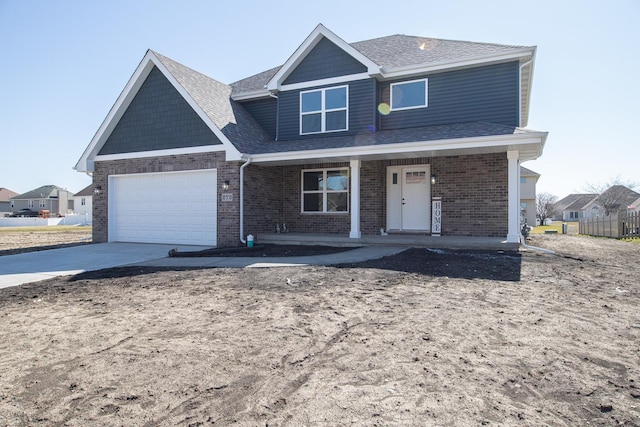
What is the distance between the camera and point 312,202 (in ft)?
47.1

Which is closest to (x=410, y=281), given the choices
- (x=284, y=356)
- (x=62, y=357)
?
(x=284, y=356)

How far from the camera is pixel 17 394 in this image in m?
2.78

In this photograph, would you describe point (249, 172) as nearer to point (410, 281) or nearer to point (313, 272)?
point (313, 272)

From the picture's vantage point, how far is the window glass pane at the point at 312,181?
1431 cm

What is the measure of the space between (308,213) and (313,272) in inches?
271

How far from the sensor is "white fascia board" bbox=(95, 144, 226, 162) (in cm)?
1249

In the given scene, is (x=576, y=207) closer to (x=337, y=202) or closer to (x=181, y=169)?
(x=337, y=202)

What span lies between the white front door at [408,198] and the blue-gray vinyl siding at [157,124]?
633 centimetres

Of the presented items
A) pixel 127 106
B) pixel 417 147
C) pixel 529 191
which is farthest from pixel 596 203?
pixel 127 106

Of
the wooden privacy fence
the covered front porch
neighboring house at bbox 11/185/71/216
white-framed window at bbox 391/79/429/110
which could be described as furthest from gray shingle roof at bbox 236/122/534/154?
neighboring house at bbox 11/185/71/216

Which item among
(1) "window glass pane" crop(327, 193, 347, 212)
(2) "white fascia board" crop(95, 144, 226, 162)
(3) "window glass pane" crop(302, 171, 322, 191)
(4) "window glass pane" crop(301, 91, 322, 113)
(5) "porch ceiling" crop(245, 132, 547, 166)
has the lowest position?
(1) "window glass pane" crop(327, 193, 347, 212)

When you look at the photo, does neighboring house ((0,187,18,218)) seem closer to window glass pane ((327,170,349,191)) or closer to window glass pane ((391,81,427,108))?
window glass pane ((327,170,349,191))

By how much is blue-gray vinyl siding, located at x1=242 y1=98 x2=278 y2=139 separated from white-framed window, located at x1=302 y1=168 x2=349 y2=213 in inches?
99.5

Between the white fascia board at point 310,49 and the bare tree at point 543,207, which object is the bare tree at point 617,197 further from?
the white fascia board at point 310,49
